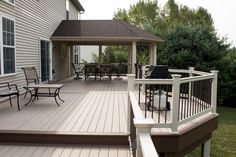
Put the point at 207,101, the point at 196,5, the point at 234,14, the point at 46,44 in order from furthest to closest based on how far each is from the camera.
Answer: the point at 196,5, the point at 234,14, the point at 46,44, the point at 207,101

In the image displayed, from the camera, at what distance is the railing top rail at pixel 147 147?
1.70m

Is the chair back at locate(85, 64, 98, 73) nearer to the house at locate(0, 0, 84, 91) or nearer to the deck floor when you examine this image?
the house at locate(0, 0, 84, 91)

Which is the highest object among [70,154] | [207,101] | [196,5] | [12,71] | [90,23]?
[196,5]

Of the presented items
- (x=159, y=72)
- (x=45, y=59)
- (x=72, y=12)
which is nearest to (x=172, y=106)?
(x=159, y=72)

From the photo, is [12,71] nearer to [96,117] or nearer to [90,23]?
[96,117]

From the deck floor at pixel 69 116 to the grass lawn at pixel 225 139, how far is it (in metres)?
4.86

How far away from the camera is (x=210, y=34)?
1797cm

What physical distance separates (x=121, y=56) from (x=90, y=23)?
7.55m

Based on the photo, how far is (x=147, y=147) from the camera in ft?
6.05

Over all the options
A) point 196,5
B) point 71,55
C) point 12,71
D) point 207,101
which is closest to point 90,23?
point 71,55

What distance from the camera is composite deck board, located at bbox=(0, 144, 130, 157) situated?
14.2 feet

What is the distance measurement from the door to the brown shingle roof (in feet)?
3.04

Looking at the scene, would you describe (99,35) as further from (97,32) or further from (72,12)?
(72,12)

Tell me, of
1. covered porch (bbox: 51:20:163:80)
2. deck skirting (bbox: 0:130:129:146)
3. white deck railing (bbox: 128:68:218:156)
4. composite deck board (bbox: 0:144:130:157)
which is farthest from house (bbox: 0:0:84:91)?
white deck railing (bbox: 128:68:218:156)
